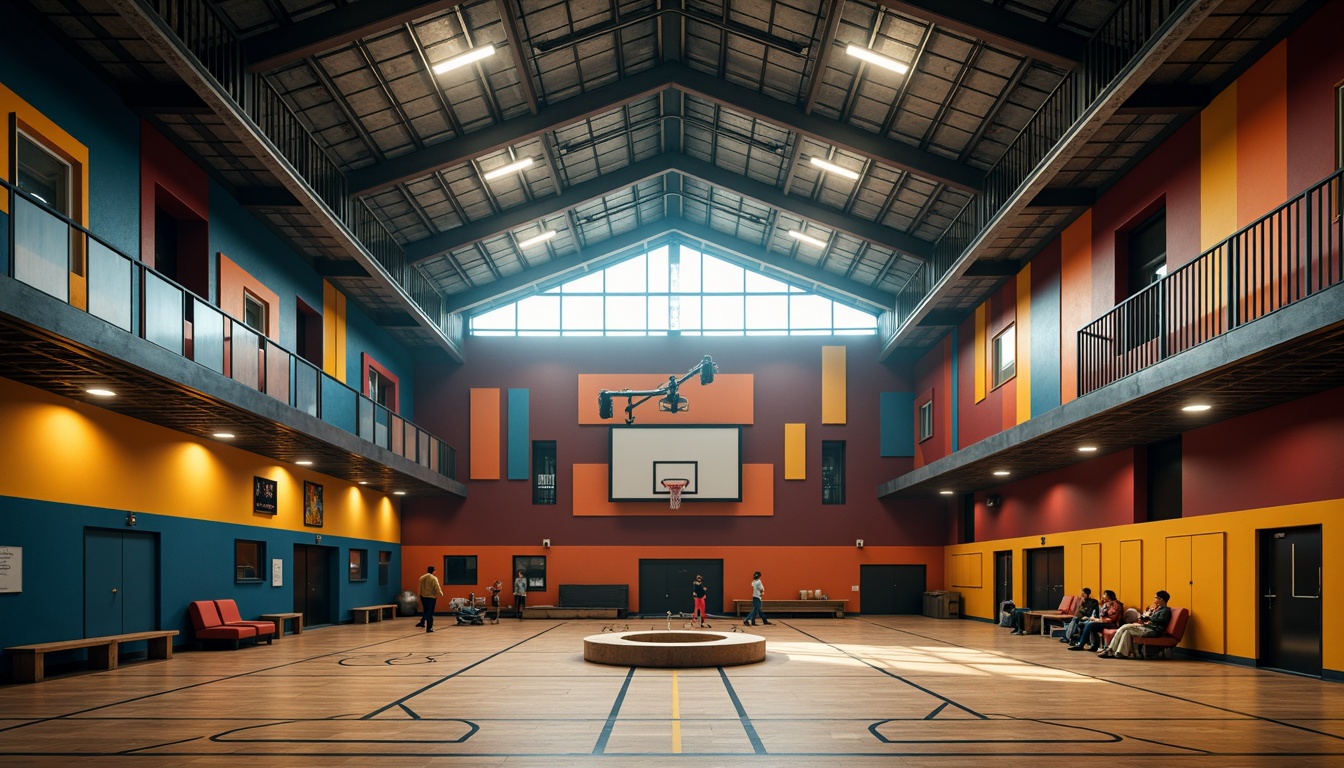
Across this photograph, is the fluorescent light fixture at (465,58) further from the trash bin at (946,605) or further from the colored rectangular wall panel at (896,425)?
the trash bin at (946,605)

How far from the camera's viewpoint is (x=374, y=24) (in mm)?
16359

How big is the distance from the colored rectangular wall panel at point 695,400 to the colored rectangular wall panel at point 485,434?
9.00ft

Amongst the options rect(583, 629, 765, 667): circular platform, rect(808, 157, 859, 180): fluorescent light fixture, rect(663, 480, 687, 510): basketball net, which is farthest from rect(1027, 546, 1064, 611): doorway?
rect(663, 480, 687, 510): basketball net

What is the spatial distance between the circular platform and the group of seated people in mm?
6159

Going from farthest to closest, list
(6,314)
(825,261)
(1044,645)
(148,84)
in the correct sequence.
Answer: (825,261) → (1044,645) → (148,84) → (6,314)

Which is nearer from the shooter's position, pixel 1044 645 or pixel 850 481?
pixel 1044 645

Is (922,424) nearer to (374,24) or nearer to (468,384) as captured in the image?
(468,384)

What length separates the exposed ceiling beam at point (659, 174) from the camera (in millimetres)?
27047

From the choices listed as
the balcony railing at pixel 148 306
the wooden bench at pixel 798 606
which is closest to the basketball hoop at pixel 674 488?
the wooden bench at pixel 798 606

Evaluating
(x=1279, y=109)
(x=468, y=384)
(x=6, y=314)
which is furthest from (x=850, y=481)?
(x=6, y=314)

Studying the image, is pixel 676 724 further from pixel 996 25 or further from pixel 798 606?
pixel 798 606

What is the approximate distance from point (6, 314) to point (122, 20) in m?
4.67

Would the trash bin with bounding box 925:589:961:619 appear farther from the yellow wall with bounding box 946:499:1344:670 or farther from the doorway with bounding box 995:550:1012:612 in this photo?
the yellow wall with bounding box 946:499:1344:670

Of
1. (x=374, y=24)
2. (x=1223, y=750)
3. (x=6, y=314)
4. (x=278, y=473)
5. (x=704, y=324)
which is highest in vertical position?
(x=374, y=24)
